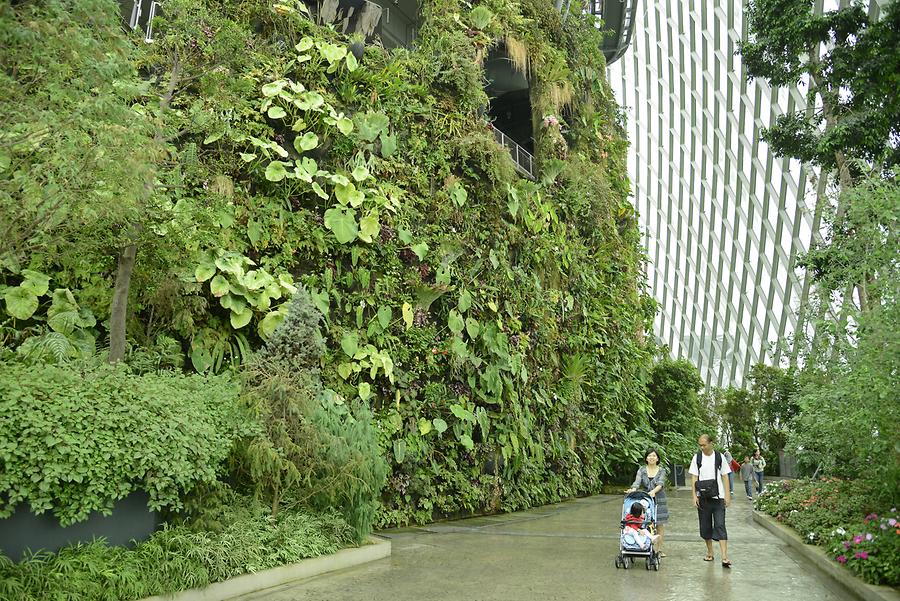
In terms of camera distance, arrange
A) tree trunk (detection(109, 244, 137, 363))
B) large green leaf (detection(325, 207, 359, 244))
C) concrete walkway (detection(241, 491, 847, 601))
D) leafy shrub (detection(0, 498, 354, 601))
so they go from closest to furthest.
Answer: leafy shrub (detection(0, 498, 354, 601)) < concrete walkway (detection(241, 491, 847, 601)) < tree trunk (detection(109, 244, 137, 363)) < large green leaf (detection(325, 207, 359, 244))

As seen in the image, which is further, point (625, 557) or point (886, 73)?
point (886, 73)

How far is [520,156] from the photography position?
676 inches

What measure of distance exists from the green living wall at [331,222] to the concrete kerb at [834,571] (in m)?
4.58

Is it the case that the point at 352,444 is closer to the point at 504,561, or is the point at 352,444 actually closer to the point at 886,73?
the point at 504,561

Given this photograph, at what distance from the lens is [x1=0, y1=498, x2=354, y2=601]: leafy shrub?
4.64 metres

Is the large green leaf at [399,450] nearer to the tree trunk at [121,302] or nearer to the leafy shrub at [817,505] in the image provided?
the tree trunk at [121,302]

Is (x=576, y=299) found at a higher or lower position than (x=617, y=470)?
higher

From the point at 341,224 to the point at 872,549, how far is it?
732 cm

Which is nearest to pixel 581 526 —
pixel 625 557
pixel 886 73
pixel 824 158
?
pixel 625 557

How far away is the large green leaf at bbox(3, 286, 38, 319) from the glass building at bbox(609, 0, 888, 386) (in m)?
22.8

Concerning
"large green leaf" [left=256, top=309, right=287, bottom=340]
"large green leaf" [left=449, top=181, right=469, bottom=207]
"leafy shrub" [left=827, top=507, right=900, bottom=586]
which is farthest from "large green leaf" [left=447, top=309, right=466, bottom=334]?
"leafy shrub" [left=827, top=507, right=900, bottom=586]

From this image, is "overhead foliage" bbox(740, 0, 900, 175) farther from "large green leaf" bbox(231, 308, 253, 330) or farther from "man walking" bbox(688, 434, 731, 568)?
"large green leaf" bbox(231, 308, 253, 330)

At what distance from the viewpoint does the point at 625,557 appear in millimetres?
7512

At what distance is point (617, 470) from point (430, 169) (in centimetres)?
1089
